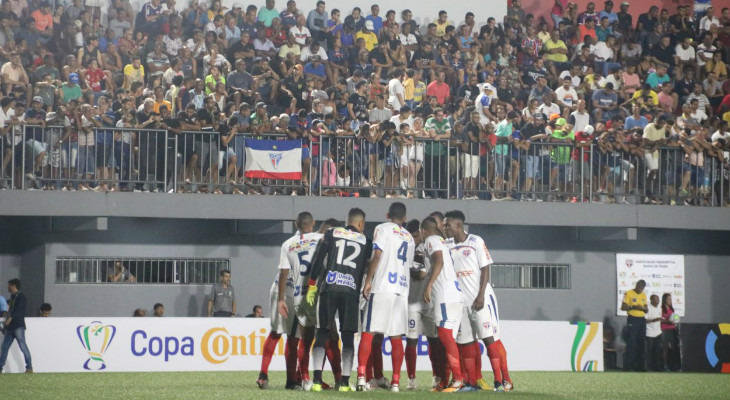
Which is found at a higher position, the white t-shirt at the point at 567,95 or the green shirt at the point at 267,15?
the green shirt at the point at 267,15

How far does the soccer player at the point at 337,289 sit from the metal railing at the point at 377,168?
895cm

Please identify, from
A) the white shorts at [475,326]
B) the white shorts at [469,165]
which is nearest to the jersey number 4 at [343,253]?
the white shorts at [475,326]

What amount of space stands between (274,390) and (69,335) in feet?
25.6

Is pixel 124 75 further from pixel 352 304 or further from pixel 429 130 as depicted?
pixel 352 304

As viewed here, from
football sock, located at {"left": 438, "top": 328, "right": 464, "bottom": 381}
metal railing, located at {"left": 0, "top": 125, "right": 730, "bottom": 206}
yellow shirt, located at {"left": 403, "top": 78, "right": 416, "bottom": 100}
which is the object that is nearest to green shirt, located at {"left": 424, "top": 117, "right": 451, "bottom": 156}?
metal railing, located at {"left": 0, "top": 125, "right": 730, "bottom": 206}

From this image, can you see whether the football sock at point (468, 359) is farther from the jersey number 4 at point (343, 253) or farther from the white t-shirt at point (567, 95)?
the white t-shirt at point (567, 95)

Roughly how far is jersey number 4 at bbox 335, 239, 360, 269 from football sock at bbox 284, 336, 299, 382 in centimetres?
109

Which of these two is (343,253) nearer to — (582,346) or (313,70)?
(582,346)

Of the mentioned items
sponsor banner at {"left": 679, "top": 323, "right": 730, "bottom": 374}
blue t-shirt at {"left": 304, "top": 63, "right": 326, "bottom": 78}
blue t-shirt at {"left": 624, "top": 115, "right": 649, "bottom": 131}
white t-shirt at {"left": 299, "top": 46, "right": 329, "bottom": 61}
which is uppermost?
white t-shirt at {"left": 299, "top": 46, "right": 329, "bottom": 61}

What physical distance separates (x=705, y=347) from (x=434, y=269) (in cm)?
1305

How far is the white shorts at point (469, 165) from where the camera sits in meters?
22.6

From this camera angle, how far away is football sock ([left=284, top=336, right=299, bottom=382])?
12898 millimetres

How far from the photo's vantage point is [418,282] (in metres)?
13.3

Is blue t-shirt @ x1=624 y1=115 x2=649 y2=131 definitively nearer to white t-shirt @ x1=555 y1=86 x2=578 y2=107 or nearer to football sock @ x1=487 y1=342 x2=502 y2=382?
white t-shirt @ x1=555 y1=86 x2=578 y2=107
